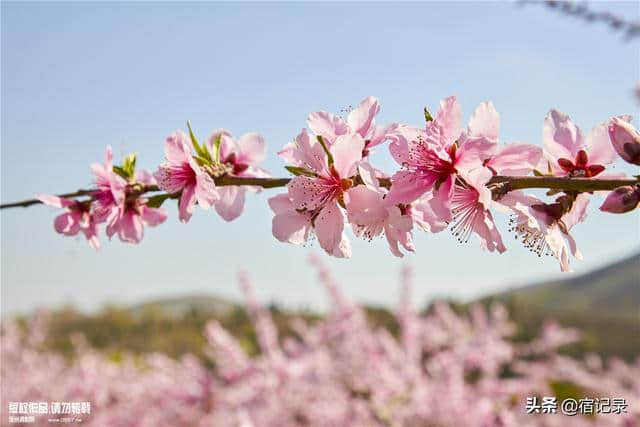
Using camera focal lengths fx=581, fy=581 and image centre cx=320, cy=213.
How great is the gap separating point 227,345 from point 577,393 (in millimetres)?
5123

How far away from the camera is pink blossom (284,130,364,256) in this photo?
1.06 m

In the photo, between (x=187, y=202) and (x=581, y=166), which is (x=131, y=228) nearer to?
(x=187, y=202)

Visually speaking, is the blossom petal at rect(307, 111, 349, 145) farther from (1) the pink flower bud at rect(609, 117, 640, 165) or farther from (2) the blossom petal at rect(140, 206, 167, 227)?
(2) the blossom petal at rect(140, 206, 167, 227)

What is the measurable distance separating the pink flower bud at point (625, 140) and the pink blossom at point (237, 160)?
81 centimetres

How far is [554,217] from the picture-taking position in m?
1.07

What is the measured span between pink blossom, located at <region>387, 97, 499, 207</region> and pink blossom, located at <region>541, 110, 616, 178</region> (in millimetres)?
192

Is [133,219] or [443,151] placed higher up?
[443,151]

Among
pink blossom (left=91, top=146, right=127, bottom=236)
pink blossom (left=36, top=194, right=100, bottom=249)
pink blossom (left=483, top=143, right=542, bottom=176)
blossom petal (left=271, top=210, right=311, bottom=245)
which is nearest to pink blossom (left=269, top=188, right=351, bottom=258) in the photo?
blossom petal (left=271, top=210, right=311, bottom=245)

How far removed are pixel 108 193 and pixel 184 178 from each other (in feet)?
0.87

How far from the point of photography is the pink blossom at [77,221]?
1.54 meters

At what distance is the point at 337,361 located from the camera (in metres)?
5.90

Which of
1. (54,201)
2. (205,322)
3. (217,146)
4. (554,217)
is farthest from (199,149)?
(205,322)

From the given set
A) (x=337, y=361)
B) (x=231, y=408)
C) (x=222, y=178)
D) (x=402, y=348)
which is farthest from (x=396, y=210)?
(x=402, y=348)

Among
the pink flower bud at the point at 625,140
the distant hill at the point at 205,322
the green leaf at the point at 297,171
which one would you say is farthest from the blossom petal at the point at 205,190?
the distant hill at the point at 205,322
